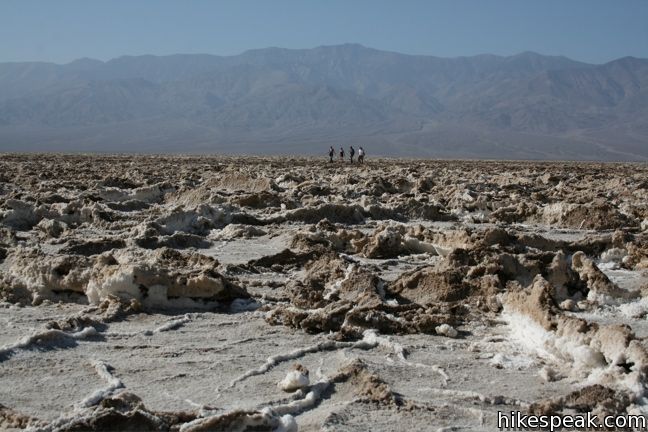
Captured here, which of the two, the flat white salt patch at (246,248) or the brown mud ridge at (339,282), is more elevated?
the brown mud ridge at (339,282)

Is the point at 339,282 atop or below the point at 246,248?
atop

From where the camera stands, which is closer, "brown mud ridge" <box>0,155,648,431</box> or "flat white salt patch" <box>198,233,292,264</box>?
"brown mud ridge" <box>0,155,648,431</box>

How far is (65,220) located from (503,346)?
680 cm

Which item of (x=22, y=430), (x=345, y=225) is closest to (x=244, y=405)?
(x=22, y=430)

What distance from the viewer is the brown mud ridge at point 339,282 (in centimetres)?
373

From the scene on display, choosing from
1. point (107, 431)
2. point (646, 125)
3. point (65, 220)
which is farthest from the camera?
point (646, 125)

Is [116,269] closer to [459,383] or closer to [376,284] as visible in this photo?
[376,284]

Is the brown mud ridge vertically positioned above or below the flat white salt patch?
above

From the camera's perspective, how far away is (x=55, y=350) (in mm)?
4402

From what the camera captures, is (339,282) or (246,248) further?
(246,248)

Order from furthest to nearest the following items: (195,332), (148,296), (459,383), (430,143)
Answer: (430,143)
(148,296)
(195,332)
(459,383)

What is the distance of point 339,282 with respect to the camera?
6.02 metres

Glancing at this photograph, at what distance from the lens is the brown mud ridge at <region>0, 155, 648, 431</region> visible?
147 inches

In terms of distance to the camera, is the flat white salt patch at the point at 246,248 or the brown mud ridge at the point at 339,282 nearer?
the brown mud ridge at the point at 339,282
